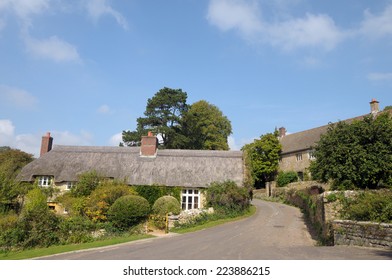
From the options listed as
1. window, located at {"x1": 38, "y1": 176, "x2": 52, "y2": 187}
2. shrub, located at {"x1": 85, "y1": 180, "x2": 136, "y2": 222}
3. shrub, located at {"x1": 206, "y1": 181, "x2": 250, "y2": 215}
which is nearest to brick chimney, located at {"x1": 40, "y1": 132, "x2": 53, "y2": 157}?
window, located at {"x1": 38, "y1": 176, "x2": 52, "y2": 187}

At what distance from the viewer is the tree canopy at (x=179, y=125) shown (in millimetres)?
46841

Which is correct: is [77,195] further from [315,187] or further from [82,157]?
[315,187]

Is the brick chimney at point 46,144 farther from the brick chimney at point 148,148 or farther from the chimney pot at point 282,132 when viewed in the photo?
A: the chimney pot at point 282,132

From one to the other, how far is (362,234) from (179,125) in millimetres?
38585

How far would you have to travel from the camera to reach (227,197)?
937 inches

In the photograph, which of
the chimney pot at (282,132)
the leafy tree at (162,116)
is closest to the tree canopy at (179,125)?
the leafy tree at (162,116)

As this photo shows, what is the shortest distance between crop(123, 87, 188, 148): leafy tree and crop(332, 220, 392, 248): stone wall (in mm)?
35203

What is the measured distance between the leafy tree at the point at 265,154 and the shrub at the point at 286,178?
3191 millimetres

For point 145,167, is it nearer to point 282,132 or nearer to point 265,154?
point 265,154

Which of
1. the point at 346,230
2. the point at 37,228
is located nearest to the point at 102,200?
the point at 37,228

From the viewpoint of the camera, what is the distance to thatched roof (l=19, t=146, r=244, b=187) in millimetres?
27125

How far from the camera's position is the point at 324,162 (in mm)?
18734

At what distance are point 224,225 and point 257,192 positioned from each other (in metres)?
29.7

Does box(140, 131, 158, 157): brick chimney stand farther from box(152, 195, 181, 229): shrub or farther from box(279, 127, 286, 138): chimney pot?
box(279, 127, 286, 138): chimney pot
